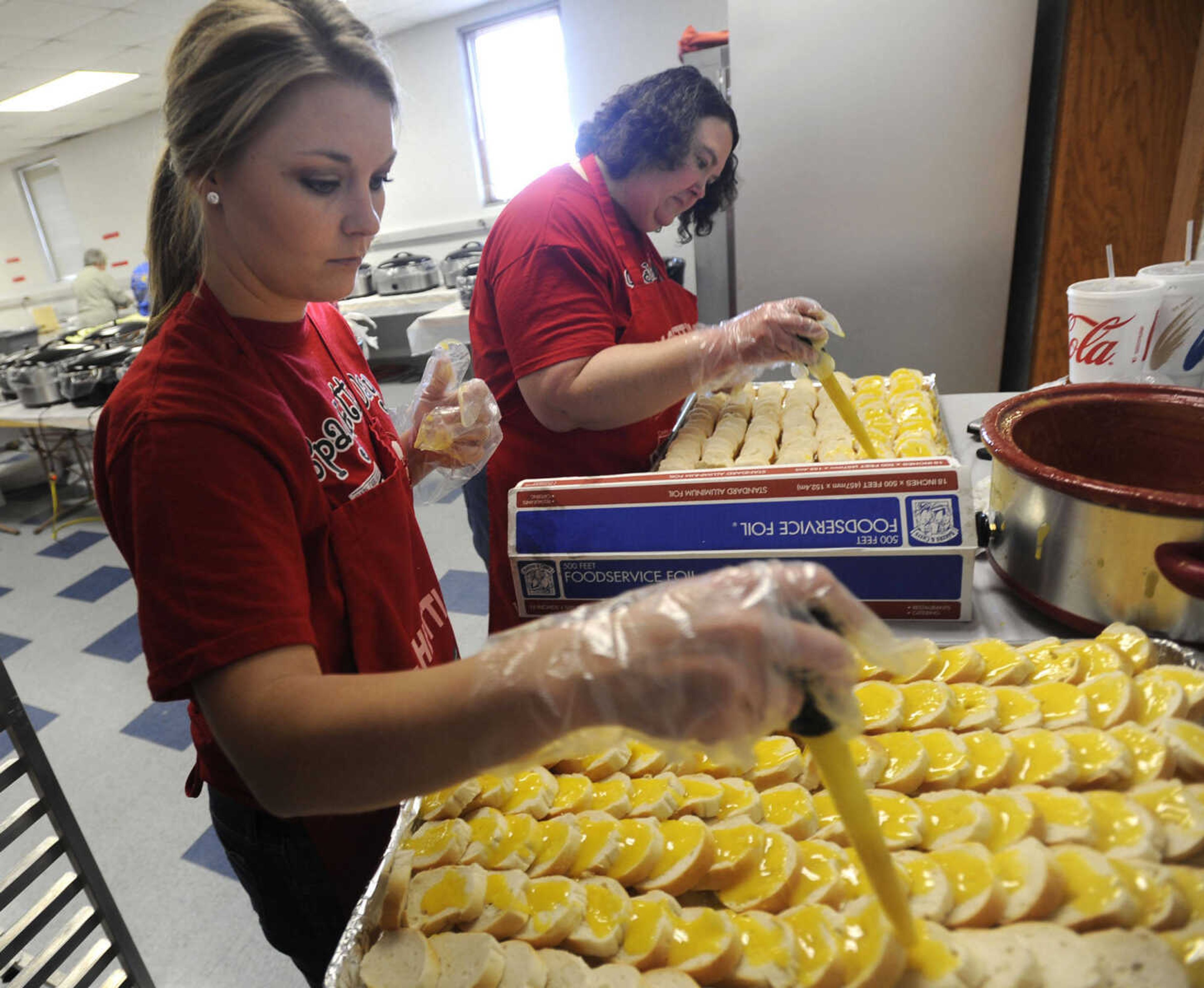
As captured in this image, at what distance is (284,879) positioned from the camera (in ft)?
3.35

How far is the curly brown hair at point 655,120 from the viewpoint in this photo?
158cm

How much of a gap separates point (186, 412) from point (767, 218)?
110 inches

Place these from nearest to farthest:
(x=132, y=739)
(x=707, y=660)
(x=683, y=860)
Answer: (x=707, y=660) < (x=683, y=860) < (x=132, y=739)

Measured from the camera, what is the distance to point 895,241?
2.94m

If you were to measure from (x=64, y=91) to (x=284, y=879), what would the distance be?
29.9ft

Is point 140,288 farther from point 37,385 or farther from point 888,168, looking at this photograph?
point 888,168

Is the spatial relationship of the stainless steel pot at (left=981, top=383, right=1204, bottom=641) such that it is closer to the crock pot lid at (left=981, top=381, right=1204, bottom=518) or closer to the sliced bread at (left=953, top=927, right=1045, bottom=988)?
the crock pot lid at (left=981, top=381, right=1204, bottom=518)

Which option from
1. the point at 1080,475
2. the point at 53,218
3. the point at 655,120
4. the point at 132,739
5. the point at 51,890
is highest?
the point at 53,218

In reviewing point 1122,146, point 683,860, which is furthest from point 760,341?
point 1122,146

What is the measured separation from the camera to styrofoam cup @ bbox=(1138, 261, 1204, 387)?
59.5 inches

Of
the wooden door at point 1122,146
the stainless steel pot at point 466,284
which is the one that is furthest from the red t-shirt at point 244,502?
the stainless steel pot at point 466,284

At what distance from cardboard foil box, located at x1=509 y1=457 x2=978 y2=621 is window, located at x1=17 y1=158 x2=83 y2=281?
494 inches

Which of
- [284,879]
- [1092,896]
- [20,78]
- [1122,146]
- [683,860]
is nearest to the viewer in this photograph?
[1092,896]

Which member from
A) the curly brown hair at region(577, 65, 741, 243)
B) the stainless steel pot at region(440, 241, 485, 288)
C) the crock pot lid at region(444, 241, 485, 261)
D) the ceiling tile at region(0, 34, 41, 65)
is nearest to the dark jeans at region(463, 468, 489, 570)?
the curly brown hair at region(577, 65, 741, 243)
